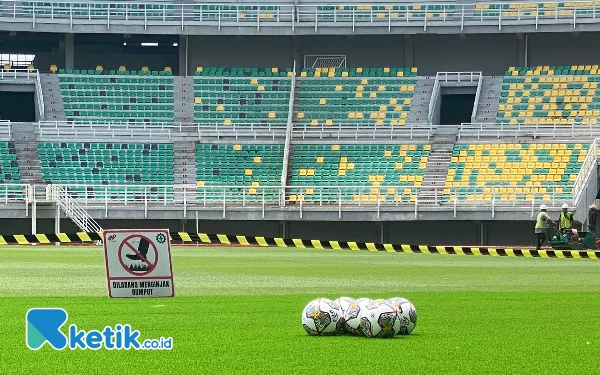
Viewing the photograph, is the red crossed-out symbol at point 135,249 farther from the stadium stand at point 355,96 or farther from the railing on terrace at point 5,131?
the stadium stand at point 355,96

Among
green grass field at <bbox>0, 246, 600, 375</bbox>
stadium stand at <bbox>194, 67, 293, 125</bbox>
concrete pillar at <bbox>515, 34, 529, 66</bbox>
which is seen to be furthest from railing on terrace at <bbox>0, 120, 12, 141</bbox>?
green grass field at <bbox>0, 246, 600, 375</bbox>

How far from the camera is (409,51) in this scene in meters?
64.6

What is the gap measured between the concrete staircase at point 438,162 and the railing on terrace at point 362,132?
647mm

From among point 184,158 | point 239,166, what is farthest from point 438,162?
point 184,158

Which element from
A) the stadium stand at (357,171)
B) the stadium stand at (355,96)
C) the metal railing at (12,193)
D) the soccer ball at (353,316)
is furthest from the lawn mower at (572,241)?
the soccer ball at (353,316)

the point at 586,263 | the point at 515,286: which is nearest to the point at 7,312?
the point at 515,286

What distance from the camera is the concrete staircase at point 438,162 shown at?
5197cm

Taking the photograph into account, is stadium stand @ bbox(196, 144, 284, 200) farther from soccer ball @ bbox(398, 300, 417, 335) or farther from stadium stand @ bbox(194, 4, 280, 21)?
soccer ball @ bbox(398, 300, 417, 335)

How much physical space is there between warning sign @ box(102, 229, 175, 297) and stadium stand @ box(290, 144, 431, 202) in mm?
35475

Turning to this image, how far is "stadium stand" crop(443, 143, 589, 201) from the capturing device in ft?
165

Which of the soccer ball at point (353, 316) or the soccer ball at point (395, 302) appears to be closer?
the soccer ball at point (395, 302)

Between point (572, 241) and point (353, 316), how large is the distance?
26882 millimetres

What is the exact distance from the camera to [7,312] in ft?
47.8

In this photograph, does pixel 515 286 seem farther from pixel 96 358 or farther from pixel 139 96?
pixel 139 96
